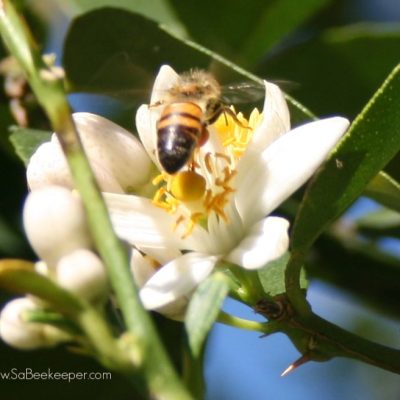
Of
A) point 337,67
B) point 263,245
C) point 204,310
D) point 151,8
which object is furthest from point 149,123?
point 151,8

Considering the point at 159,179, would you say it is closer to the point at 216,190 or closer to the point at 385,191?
the point at 216,190

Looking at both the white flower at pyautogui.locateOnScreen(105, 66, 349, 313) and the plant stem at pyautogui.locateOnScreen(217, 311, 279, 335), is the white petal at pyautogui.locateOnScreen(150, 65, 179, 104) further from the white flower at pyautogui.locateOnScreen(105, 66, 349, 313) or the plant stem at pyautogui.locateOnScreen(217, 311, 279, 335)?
the plant stem at pyautogui.locateOnScreen(217, 311, 279, 335)

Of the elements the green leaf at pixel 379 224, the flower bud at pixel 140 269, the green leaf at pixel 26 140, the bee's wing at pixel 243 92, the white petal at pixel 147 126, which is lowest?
the green leaf at pixel 379 224

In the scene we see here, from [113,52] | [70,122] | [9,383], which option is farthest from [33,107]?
[70,122]

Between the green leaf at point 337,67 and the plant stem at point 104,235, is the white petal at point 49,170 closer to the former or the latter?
the plant stem at point 104,235

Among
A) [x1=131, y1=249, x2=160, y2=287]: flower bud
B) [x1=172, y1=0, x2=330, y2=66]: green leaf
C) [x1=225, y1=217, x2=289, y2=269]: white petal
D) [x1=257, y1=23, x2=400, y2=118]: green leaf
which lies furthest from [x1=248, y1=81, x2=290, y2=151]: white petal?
[x1=172, y1=0, x2=330, y2=66]: green leaf

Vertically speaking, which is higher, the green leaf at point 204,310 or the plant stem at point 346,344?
the green leaf at point 204,310

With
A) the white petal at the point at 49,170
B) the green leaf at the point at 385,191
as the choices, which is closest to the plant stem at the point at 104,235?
the white petal at the point at 49,170
